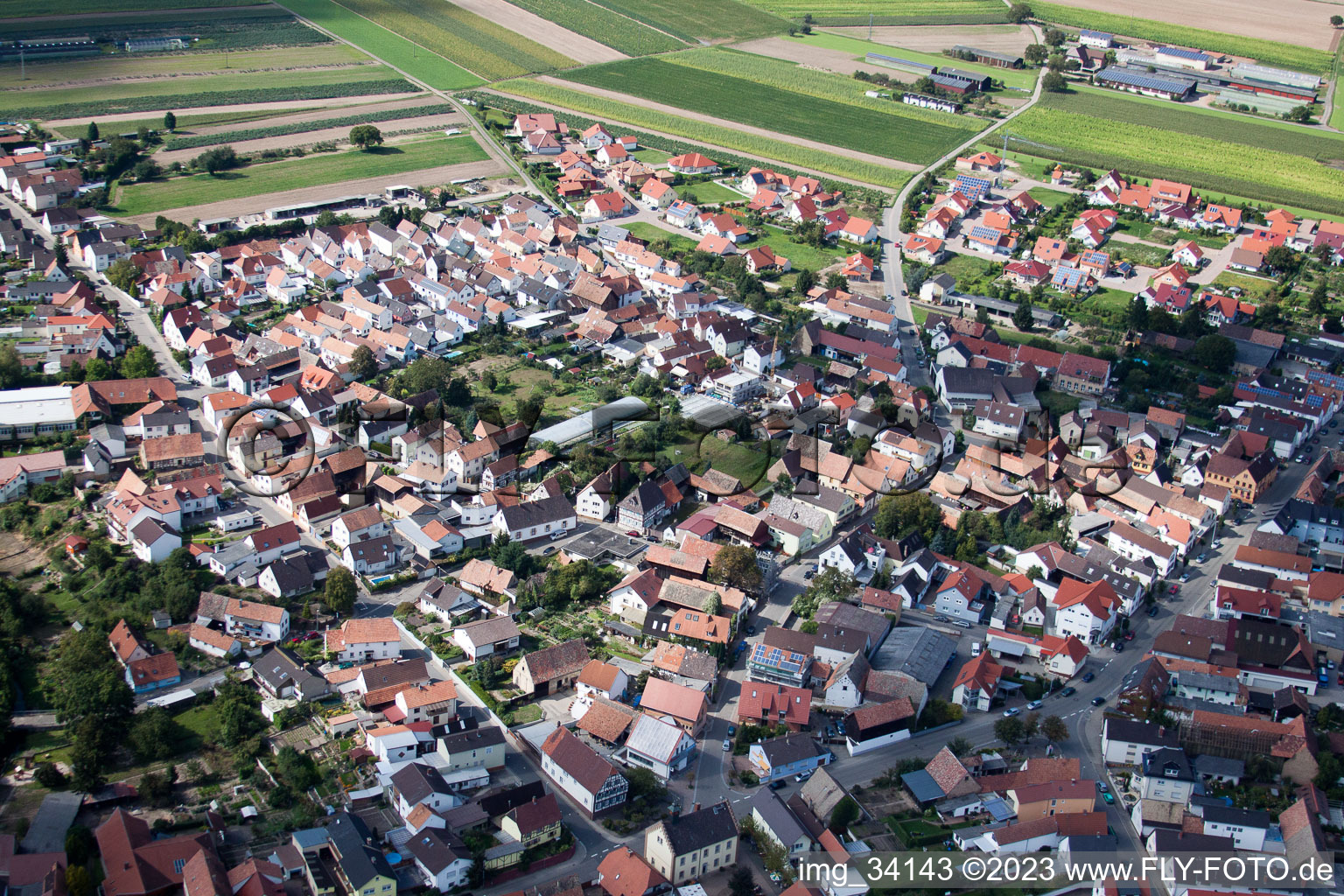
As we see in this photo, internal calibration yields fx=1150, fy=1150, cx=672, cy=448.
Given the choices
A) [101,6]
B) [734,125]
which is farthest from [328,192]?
[101,6]

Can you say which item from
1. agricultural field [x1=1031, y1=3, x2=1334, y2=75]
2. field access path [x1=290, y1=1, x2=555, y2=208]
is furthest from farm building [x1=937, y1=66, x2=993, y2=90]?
field access path [x1=290, y1=1, x2=555, y2=208]

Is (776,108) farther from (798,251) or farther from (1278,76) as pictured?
(1278,76)

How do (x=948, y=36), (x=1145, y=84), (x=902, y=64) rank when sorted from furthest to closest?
1. (x=948, y=36)
2. (x=902, y=64)
3. (x=1145, y=84)

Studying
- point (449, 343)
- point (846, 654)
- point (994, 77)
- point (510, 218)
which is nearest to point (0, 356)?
point (449, 343)

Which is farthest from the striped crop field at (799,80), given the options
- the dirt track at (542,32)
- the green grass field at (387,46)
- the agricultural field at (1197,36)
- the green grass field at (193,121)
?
the green grass field at (193,121)

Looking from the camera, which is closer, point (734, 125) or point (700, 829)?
point (700, 829)

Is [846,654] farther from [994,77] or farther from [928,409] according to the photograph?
[994,77]
